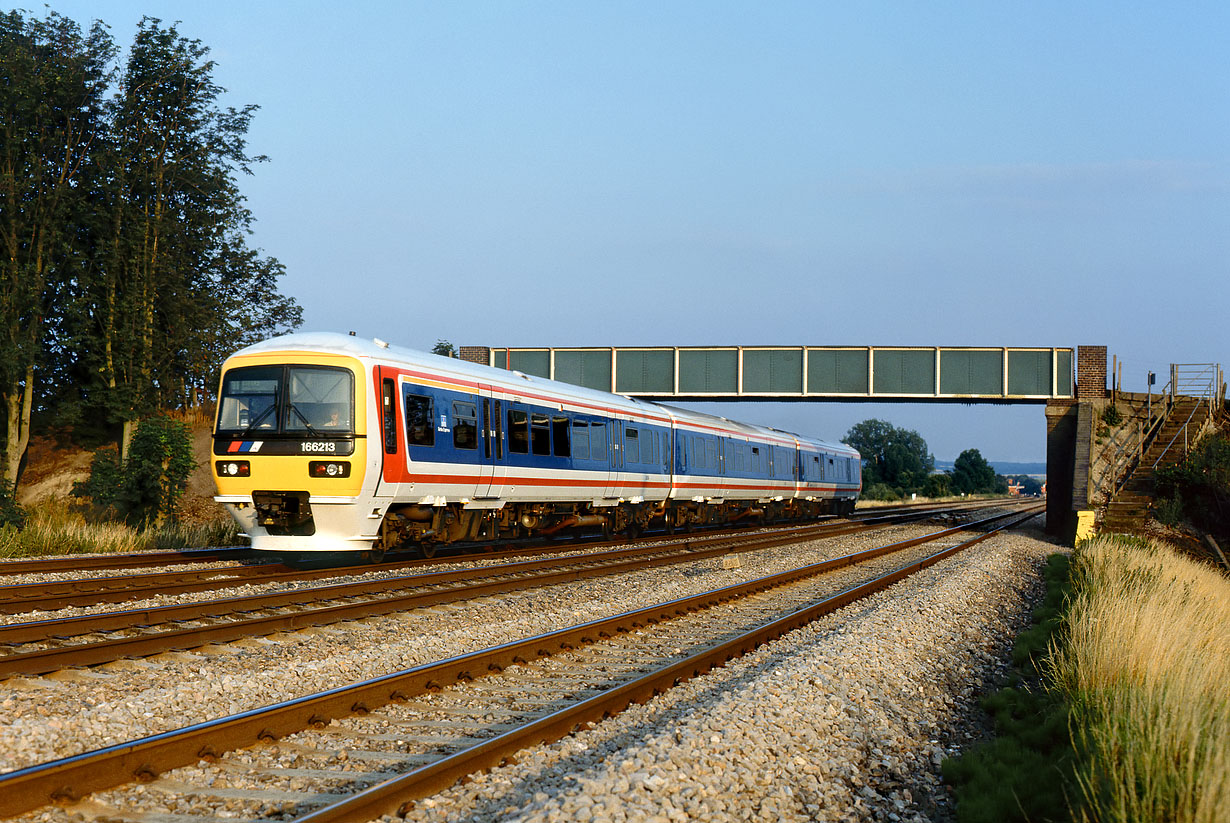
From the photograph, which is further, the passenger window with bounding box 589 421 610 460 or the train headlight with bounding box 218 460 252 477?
the passenger window with bounding box 589 421 610 460

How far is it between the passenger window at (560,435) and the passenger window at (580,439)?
0.33 metres

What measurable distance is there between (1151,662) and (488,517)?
12773mm

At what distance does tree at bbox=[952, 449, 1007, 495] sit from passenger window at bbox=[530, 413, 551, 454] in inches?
Result: 4495

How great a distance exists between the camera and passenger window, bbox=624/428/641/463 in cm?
2377

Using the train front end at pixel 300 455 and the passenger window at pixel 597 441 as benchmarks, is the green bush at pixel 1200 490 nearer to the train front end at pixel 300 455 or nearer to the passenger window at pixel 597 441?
the passenger window at pixel 597 441

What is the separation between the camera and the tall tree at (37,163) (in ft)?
106

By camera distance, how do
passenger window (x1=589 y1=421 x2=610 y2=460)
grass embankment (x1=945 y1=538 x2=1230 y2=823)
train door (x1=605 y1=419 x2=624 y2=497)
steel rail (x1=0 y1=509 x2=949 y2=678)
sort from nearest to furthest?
grass embankment (x1=945 y1=538 x2=1230 y2=823) → steel rail (x1=0 y1=509 x2=949 y2=678) → passenger window (x1=589 y1=421 x2=610 y2=460) → train door (x1=605 y1=419 x2=624 y2=497)

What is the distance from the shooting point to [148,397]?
3403 cm

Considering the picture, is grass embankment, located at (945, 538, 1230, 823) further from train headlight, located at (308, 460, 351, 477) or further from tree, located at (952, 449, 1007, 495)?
tree, located at (952, 449, 1007, 495)

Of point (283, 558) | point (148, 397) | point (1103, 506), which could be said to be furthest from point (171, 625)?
point (1103, 506)

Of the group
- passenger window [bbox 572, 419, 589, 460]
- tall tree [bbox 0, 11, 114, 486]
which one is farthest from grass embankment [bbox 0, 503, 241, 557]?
tall tree [bbox 0, 11, 114, 486]

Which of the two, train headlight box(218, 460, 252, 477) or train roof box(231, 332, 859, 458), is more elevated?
train roof box(231, 332, 859, 458)

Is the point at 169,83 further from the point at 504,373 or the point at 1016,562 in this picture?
the point at 1016,562

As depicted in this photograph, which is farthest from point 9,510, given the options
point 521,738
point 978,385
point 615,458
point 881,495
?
point 881,495
